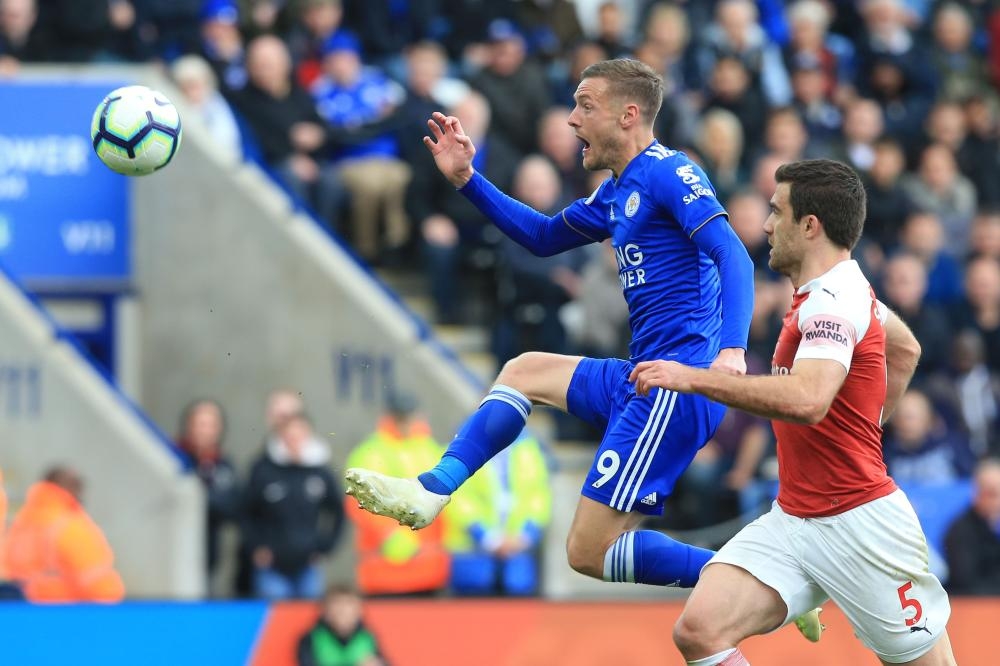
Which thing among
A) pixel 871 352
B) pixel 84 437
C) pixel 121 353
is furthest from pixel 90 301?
pixel 871 352

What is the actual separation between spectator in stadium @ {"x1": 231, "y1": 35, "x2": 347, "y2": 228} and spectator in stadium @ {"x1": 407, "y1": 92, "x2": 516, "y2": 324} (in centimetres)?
→ 69

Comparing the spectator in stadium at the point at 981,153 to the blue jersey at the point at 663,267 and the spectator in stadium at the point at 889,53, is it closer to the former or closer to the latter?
the spectator in stadium at the point at 889,53

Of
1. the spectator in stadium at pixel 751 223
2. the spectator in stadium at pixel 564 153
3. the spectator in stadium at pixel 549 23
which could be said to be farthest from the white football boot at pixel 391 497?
the spectator in stadium at pixel 549 23

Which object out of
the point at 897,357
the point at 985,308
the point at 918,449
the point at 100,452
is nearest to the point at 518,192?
the point at 918,449

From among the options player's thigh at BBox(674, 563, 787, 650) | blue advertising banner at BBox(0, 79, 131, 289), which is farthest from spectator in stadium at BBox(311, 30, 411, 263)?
player's thigh at BBox(674, 563, 787, 650)

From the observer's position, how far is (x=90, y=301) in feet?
45.5

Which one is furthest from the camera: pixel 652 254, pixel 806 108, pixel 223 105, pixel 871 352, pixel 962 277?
pixel 806 108

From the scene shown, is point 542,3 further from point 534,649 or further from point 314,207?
point 534,649

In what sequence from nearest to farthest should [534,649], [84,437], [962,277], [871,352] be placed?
[871,352] < [534,649] < [84,437] < [962,277]

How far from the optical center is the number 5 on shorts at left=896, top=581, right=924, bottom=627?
22.4 feet

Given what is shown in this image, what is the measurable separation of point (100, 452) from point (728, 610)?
22.1 feet

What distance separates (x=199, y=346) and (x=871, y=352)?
7.69 m

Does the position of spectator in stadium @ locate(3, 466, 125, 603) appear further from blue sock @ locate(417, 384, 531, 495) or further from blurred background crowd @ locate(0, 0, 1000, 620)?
blue sock @ locate(417, 384, 531, 495)

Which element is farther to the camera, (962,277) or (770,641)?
(962,277)
